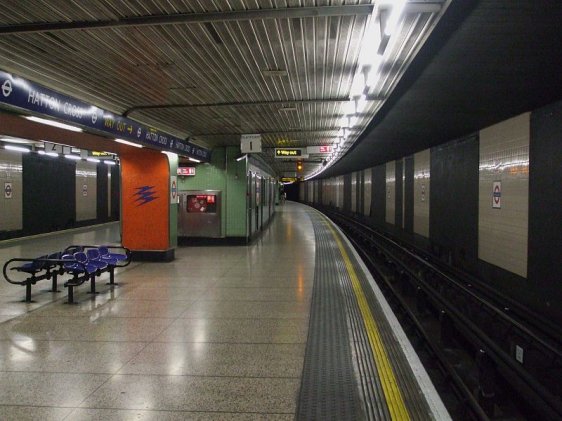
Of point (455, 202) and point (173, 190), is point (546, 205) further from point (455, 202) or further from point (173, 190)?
point (173, 190)

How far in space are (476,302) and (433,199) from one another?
5.22 metres

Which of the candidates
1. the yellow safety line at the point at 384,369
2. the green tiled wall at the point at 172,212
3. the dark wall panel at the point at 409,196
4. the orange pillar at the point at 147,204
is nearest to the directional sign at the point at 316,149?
the dark wall panel at the point at 409,196

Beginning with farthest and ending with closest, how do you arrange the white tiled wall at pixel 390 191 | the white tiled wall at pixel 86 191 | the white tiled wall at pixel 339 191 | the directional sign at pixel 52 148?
the white tiled wall at pixel 339 191
the white tiled wall at pixel 86 191
the white tiled wall at pixel 390 191
the directional sign at pixel 52 148

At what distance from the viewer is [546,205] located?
20.0 feet

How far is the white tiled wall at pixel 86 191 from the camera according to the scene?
742 inches

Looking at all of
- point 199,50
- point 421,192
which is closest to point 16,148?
point 199,50

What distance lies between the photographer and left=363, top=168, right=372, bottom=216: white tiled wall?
2370 cm

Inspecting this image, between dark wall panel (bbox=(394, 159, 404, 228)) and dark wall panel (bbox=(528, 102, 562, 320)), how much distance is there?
32.3ft

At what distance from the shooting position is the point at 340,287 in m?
7.38

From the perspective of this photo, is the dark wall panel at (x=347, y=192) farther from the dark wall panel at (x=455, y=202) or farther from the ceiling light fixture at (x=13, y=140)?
the ceiling light fixture at (x=13, y=140)

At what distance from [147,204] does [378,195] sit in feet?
43.5

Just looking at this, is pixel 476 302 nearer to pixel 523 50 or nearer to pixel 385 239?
pixel 523 50

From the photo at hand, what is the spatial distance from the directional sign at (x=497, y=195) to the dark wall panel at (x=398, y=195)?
26.8 feet

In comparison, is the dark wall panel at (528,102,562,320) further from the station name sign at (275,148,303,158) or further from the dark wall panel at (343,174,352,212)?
the dark wall panel at (343,174,352,212)
